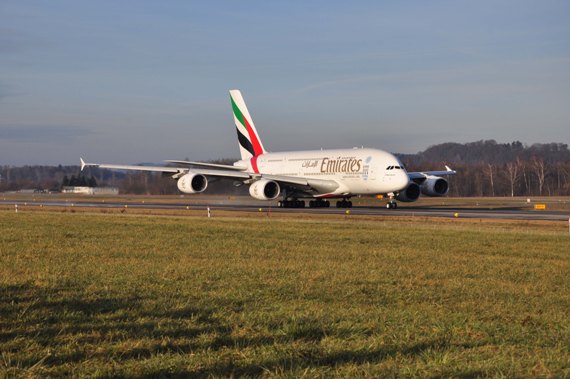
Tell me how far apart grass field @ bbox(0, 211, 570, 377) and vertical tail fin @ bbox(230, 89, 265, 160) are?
3869 cm

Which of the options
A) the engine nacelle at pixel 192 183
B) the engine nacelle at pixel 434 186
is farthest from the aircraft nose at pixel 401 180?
the engine nacelle at pixel 192 183

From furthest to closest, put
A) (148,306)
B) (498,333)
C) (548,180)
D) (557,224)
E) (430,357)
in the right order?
(548,180), (557,224), (148,306), (498,333), (430,357)

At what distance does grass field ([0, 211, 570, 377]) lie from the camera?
7.79 m

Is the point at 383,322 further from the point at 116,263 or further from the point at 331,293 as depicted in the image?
the point at 116,263

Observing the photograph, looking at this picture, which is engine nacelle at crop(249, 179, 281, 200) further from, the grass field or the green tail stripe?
the grass field

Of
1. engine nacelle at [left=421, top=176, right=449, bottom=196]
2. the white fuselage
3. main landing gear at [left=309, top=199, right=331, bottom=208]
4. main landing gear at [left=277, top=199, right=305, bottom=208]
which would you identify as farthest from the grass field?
main landing gear at [left=309, top=199, right=331, bottom=208]

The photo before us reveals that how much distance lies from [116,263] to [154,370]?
33.8 ft

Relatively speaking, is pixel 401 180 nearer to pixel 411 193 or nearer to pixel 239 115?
pixel 411 193

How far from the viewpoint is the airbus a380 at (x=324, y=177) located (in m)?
48.4

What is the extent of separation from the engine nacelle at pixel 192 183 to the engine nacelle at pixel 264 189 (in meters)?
3.37

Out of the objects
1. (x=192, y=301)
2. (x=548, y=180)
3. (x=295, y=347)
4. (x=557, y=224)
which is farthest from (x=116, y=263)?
(x=548, y=180)

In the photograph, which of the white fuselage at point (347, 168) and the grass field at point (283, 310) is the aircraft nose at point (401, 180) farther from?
the grass field at point (283, 310)

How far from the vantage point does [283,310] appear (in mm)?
11023

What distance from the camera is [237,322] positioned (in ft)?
33.1
